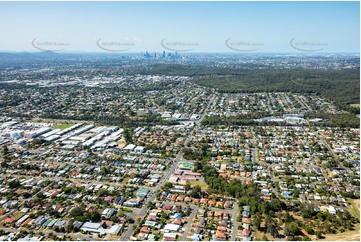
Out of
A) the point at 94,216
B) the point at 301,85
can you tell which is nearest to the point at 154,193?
the point at 94,216

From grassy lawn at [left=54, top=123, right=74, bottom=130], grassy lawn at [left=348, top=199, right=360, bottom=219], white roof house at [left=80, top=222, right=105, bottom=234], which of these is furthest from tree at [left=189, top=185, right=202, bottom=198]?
grassy lawn at [left=54, top=123, right=74, bottom=130]

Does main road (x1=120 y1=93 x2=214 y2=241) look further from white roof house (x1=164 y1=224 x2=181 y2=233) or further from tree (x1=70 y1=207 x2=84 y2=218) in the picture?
tree (x1=70 y1=207 x2=84 y2=218)

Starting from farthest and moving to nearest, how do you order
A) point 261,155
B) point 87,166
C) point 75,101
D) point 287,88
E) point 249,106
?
point 287,88
point 75,101
point 249,106
point 261,155
point 87,166

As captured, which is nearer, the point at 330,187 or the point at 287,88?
the point at 330,187

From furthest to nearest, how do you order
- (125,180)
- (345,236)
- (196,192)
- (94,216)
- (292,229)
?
1. (125,180)
2. (196,192)
3. (94,216)
4. (292,229)
5. (345,236)

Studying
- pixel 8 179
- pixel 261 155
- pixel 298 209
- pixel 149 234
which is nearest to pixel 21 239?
pixel 149 234

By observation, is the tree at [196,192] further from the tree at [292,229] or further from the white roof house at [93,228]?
the white roof house at [93,228]

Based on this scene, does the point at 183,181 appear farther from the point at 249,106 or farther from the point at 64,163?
the point at 249,106

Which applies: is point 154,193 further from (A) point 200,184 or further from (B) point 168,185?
(A) point 200,184
